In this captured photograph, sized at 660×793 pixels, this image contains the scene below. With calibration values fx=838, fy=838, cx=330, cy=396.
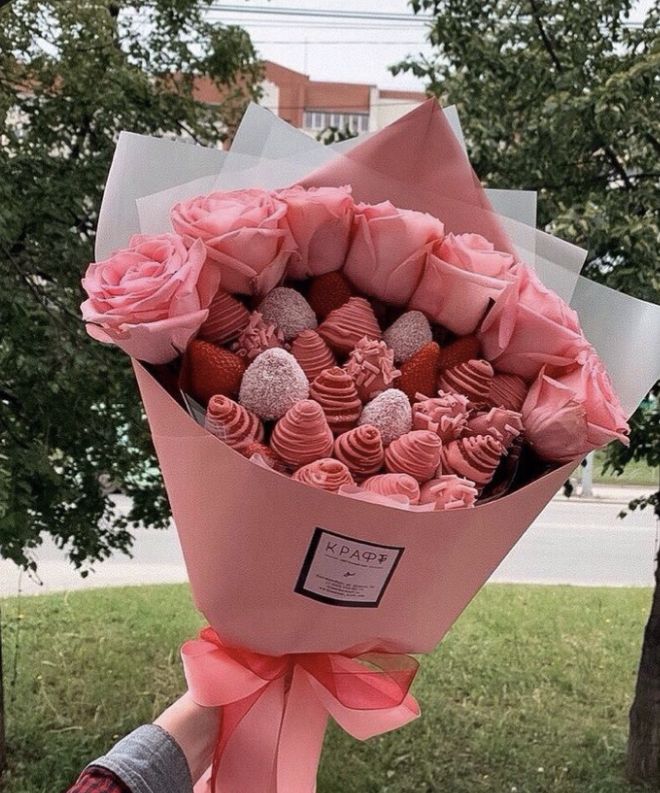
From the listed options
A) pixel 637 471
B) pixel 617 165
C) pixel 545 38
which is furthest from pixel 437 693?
pixel 545 38

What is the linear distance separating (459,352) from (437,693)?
3.54m

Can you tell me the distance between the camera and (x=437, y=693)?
4.15 meters

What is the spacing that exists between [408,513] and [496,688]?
3752 millimetres

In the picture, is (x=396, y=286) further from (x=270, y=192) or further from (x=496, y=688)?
(x=496, y=688)

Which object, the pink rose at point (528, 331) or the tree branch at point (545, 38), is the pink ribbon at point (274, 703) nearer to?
the pink rose at point (528, 331)

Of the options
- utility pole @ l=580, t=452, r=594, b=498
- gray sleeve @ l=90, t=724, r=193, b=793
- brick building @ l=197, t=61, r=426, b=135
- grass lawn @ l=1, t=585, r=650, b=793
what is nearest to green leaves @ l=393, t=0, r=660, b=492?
utility pole @ l=580, t=452, r=594, b=498

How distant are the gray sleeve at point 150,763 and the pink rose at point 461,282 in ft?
1.95

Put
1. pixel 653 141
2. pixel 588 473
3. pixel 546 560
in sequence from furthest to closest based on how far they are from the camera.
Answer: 1. pixel 546 560
2. pixel 588 473
3. pixel 653 141

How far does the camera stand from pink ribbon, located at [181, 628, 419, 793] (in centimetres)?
99

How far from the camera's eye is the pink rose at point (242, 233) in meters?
0.91

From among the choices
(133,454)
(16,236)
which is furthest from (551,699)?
(16,236)

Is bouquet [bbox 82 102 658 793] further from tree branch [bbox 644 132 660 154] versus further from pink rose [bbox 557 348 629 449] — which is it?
tree branch [bbox 644 132 660 154]

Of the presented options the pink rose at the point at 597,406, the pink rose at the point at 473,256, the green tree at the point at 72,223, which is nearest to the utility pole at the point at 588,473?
the pink rose at the point at 597,406

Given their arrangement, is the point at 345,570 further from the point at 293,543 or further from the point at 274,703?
the point at 274,703
